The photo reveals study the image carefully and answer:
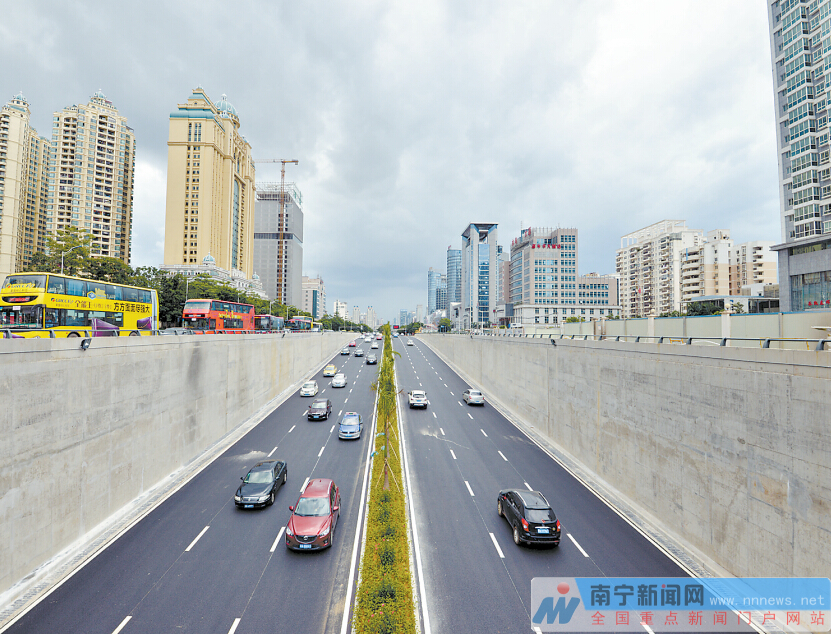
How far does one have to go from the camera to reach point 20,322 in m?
19.5

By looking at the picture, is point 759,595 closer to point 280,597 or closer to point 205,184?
point 280,597

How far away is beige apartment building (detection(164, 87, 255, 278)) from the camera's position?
12225 cm

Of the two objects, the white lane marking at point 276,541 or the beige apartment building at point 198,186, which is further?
the beige apartment building at point 198,186

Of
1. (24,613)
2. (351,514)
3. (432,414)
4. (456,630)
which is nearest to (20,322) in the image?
(24,613)

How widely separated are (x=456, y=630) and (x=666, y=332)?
46.9 feet

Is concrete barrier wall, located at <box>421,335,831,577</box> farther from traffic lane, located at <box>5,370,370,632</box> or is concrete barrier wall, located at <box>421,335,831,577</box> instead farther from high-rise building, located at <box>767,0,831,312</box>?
high-rise building, located at <box>767,0,831,312</box>

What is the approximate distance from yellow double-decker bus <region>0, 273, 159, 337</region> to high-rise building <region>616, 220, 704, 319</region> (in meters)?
134

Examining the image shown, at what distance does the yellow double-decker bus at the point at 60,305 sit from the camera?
63.4 ft

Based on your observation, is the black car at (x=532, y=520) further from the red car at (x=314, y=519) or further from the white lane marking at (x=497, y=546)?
the red car at (x=314, y=519)

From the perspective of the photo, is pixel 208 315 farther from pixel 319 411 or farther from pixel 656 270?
pixel 656 270


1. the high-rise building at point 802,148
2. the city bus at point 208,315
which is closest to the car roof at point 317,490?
the city bus at point 208,315

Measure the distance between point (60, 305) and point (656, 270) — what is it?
151 m

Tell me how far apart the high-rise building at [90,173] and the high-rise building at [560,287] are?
131 meters

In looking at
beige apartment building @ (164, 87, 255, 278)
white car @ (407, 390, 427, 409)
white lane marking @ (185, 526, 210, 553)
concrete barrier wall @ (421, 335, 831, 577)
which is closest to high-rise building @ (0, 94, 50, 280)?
beige apartment building @ (164, 87, 255, 278)
